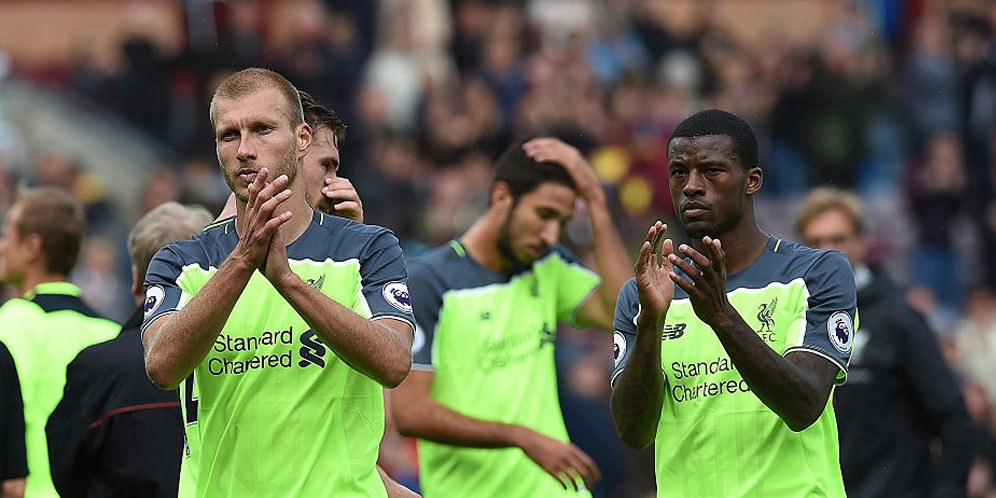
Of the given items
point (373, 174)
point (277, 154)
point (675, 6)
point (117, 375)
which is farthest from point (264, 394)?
point (675, 6)

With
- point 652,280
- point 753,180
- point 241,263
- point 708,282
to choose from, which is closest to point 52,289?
point 241,263

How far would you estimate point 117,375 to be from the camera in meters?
6.77

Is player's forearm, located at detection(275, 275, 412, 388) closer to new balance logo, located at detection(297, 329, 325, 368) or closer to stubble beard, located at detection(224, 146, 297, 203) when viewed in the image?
new balance logo, located at detection(297, 329, 325, 368)

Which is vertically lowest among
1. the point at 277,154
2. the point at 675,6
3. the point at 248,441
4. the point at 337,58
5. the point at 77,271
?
the point at 248,441

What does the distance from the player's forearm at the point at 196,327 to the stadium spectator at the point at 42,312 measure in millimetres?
2458

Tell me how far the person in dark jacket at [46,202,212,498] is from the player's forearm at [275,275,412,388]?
5.88 feet

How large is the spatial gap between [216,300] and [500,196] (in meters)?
3.53

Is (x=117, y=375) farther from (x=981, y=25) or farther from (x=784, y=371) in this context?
(x=981, y=25)

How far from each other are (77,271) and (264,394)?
11755 mm

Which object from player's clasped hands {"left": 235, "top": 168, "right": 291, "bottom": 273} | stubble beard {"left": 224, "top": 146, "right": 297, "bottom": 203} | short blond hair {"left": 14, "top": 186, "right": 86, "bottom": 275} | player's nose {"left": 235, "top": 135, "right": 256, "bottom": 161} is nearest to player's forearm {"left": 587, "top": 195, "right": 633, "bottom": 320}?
short blond hair {"left": 14, "top": 186, "right": 86, "bottom": 275}

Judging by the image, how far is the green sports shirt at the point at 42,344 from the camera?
7527 mm

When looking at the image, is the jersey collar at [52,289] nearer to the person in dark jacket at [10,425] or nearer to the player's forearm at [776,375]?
the person in dark jacket at [10,425]

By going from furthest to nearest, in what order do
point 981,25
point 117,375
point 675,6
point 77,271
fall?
point 675,6
point 981,25
point 77,271
point 117,375

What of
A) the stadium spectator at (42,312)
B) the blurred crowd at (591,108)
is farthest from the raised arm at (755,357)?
the blurred crowd at (591,108)
